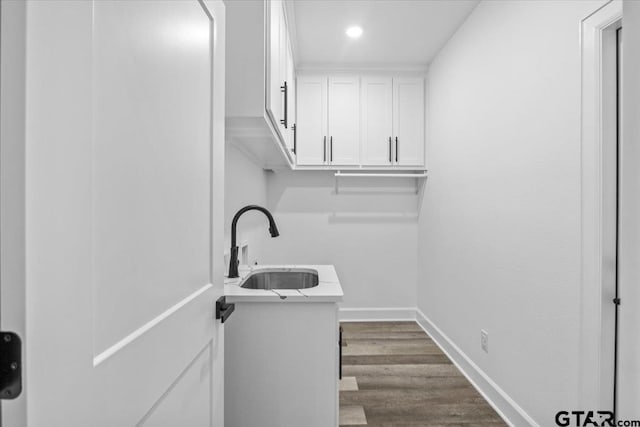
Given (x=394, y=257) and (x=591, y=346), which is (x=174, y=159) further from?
(x=394, y=257)

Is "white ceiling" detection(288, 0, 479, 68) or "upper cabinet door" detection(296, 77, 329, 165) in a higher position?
"white ceiling" detection(288, 0, 479, 68)

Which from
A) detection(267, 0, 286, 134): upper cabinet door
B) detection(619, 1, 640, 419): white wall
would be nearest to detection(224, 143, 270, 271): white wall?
detection(267, 0, 286, 134): upper cabinet door

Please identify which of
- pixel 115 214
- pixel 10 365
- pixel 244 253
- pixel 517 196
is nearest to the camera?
pixel 10 365

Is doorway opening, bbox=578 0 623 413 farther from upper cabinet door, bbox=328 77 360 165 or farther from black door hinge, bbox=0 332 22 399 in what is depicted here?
upper cabinet door, bbox=328 77 360 165

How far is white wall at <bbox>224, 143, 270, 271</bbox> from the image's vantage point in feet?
6.72

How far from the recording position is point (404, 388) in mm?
2297

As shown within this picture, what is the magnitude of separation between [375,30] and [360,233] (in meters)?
1.94

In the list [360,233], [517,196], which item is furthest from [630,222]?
[360,233]

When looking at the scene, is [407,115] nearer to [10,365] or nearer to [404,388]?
[404,388]

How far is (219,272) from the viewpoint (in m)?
1.10

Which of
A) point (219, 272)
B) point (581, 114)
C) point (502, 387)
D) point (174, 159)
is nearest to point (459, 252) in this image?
point (502, 387)

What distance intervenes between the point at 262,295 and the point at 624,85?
126 centimetres

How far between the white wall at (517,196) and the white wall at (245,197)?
159 cm

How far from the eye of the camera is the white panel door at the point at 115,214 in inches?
15.1
